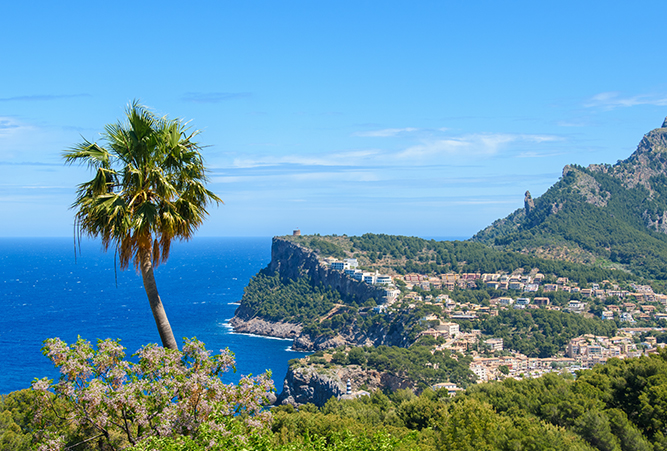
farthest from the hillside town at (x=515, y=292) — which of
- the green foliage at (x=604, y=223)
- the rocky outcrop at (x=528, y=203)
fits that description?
the rocky outcrop at (x=528, y=203)

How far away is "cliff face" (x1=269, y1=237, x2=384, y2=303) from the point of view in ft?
290

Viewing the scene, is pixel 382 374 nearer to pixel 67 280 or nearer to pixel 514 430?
pixel 514 430

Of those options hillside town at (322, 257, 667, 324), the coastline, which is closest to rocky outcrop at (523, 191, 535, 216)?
hillside town at (322, 257, 667, 324)

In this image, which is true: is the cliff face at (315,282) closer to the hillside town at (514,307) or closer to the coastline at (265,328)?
the coastline at (265,328)

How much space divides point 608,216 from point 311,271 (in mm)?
85377

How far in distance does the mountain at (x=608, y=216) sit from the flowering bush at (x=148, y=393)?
402 ft

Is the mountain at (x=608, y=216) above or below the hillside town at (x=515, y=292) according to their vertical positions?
above

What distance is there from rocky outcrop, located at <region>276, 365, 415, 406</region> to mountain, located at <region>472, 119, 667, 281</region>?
8278 cm

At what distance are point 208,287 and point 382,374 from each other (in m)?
84.7

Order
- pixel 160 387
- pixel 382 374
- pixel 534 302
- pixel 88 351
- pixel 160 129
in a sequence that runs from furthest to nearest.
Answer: pixel 534 302, pixel 382 374, pixel 160 129, pixel 88 351, pixel 160 387

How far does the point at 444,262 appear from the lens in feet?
371

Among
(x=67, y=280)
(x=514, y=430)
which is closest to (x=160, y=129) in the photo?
(x=514, y=430)

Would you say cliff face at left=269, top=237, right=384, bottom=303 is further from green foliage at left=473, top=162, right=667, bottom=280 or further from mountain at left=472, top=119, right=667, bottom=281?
green foliage at left=473, top=162, right=667, bottom=280

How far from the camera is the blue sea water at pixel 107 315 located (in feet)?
196
